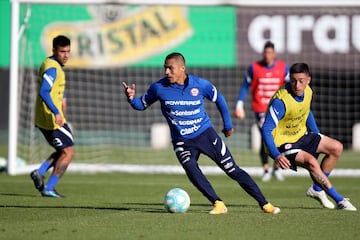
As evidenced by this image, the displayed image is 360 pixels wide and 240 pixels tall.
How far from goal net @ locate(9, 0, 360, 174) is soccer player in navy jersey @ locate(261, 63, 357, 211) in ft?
32.1

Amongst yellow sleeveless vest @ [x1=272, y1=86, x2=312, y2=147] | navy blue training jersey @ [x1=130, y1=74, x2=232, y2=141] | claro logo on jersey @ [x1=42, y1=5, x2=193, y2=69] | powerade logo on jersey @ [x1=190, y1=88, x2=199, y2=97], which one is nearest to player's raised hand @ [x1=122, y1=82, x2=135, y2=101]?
navy blue training jersey @ [x1=130, y1=74, x2=232, y2=141]

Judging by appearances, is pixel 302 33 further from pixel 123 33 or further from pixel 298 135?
pixel 298 135

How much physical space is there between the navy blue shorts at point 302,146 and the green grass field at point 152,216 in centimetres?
65

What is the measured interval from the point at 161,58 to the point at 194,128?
1424 cm

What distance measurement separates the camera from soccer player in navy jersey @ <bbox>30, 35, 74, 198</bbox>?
40.9 feet

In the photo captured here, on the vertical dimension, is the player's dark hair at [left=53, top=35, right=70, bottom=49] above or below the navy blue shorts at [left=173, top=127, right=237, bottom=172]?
above

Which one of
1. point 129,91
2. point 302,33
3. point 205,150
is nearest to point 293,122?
point 205,150

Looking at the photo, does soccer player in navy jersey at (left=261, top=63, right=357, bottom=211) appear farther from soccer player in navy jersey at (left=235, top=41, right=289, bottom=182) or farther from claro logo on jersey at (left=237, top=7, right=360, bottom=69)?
claro logo on jersey at (left=237, top=7, right=360, bottom=69)

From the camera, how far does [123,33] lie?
23969 millimetres

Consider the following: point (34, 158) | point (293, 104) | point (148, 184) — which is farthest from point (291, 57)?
point (293, 104)

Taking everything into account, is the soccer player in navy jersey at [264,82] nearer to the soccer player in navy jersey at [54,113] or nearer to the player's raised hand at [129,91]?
the soccer player in navy jersey at [54,113]

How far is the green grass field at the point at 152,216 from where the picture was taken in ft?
27.9

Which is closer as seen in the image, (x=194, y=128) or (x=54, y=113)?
(x=194, y=128)

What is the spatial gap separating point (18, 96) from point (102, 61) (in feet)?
21.9
